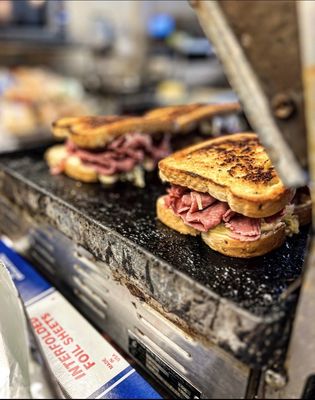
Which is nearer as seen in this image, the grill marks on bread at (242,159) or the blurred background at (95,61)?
the grill marks on bread at (242,159)

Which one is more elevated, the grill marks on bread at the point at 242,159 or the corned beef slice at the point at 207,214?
the grill marks on bread at the point at 242,159

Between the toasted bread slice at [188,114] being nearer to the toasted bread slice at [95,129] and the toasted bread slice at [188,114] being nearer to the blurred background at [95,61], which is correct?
the toasted bread slice at [95,129]

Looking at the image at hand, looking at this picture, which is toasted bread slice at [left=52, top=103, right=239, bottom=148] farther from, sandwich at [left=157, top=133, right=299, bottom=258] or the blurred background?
the blurred background

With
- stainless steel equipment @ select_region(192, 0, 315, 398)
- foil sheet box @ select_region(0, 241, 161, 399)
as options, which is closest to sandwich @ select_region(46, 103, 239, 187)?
foil sheet box @ select_region(0, 241, 161, 399)

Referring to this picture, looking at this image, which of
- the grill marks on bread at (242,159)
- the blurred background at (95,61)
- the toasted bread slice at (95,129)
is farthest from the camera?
the blurred background at (95,61)

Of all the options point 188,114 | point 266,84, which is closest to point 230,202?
point 266,84

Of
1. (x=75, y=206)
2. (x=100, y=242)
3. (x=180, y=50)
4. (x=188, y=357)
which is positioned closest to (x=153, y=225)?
(x=100, y=242)

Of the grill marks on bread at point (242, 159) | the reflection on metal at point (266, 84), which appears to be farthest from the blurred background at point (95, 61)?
the reflection on metal at point (266, 84)

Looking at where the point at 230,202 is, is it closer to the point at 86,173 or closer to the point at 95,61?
Answer: the point at 86,173
